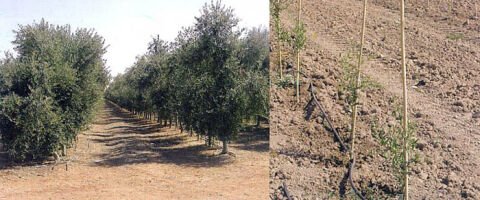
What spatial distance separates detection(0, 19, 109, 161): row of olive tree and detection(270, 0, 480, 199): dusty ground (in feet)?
16.8

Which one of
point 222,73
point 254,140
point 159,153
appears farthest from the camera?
point 254,140

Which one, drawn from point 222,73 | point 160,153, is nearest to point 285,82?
point 222,73

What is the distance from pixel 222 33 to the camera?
934cm

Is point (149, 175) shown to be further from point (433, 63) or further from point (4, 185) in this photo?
point (433, 63)

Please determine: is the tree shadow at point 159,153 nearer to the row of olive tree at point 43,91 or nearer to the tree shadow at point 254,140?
the tree shadow at point 254,140

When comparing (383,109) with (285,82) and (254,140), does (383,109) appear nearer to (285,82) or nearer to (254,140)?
(285,82)

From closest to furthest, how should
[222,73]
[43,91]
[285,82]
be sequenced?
[285,82], [222,73], [43,91]

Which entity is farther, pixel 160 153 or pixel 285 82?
pixel 160 153

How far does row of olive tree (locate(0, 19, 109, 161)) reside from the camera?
930cm

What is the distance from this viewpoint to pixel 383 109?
5801 millimetres

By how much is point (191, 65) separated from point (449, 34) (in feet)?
17.1

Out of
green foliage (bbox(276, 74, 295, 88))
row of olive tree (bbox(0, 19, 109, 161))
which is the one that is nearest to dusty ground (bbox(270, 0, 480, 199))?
green foliage (bbox(276, 74, 295, 88))

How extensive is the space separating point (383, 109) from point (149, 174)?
179 inches

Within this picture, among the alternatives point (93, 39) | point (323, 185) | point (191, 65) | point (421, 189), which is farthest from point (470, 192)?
point (93, 39)
